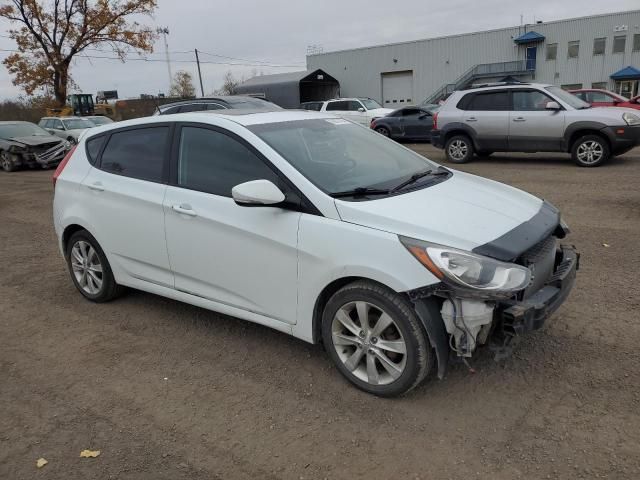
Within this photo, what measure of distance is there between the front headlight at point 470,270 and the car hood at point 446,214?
0.24 feet

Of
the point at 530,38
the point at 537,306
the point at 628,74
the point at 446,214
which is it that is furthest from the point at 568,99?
the point at 530,38

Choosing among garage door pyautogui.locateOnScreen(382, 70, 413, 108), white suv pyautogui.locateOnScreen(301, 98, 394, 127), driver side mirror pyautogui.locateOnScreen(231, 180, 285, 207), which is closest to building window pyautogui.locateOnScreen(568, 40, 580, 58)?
garage door pyautogui.locateOnScreen(382, 70, 413, 108)

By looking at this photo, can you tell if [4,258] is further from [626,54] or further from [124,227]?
[626,54]

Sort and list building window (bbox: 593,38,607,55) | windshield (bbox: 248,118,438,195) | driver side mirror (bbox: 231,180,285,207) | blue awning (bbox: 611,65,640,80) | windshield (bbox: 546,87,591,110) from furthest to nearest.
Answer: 1. building window (bbox: 593,38,607,55)
2. blue awning (bbox: 611,65,640,80)
3. windshield (bbox: 546,87,591,110)
4. windshield (bbox: 248,118,438,195)
5. driver side mirror (bbox: 231,180,285,207)

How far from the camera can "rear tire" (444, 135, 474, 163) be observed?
40.2ft

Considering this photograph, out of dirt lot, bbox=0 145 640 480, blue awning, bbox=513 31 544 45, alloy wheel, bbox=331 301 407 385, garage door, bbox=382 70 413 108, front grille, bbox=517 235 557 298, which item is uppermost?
blue awning, bbox=513 31 544 45

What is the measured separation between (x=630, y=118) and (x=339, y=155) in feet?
29.5

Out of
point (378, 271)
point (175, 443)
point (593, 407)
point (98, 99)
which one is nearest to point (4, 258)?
point (175, 443)

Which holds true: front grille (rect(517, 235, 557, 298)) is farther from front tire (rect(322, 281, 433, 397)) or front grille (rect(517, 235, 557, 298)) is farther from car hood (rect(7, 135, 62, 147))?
car hood (rect(7, 135, 62, 147))

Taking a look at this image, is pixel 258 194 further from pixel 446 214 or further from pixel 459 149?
pixel 459 149

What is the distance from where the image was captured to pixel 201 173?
383cm

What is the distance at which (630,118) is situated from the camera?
10344 mm

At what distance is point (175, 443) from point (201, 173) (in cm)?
185

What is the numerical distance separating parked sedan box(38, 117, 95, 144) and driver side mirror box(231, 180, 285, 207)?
17.6m
